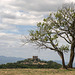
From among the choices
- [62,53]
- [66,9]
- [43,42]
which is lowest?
[62,53]

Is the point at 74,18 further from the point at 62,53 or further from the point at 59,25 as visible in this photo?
the point at 62,53

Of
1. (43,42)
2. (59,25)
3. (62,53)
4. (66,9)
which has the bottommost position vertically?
(62,53)

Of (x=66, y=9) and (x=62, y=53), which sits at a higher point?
(x=66, y=9)

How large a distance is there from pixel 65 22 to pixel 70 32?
2536 millimetres

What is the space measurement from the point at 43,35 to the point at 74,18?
26.0ft

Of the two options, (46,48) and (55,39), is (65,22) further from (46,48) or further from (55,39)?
(46,48)

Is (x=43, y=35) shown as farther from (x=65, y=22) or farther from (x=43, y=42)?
(x=65, y=22)

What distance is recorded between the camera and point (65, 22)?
42.0 metres

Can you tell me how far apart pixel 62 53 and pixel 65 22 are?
23.6 feet

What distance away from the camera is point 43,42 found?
43.0 m

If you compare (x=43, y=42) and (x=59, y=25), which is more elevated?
(x=59, y=25)

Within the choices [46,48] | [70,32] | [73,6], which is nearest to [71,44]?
[70,32]

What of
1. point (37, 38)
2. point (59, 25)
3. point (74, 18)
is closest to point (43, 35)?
point (37, 38)

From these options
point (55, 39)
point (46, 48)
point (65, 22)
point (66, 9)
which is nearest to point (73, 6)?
point (66, 9)
